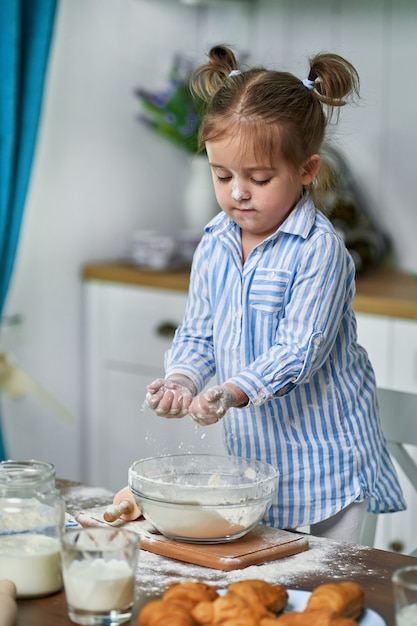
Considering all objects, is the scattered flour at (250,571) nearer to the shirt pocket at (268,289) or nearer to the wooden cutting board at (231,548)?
the wooden cutting board at (231,548)

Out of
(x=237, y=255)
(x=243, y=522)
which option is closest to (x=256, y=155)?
(x=237, y=255)

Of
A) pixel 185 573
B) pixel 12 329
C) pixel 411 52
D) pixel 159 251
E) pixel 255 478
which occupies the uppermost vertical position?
pixel 411 52

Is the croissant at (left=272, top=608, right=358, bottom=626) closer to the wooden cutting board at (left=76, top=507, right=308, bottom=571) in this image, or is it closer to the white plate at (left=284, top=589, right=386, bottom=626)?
the white plate at (left=284, top=589, right=386, bottom=626)

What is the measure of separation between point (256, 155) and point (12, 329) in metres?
1.64

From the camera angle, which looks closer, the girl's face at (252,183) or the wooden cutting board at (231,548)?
the wooden cutting board at (231,548)

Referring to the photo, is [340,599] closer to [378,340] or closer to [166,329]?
[378,340]

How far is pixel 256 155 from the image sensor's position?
1.43 m

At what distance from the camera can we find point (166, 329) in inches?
118

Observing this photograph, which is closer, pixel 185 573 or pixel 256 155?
pixel 185 573

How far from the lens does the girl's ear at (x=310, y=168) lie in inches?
59.1

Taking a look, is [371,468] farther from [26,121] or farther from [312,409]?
[26,121]

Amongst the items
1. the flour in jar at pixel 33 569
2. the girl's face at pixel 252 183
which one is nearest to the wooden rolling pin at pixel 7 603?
the flour in jar at pixel 33 569

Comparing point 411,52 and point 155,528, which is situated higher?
point 411,52

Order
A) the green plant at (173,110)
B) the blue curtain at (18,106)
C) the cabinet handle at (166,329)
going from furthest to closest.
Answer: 1. the green plant at (173,110)
2. the cabinet handle at (166,329)
3. the blue curtain at (18,106)
